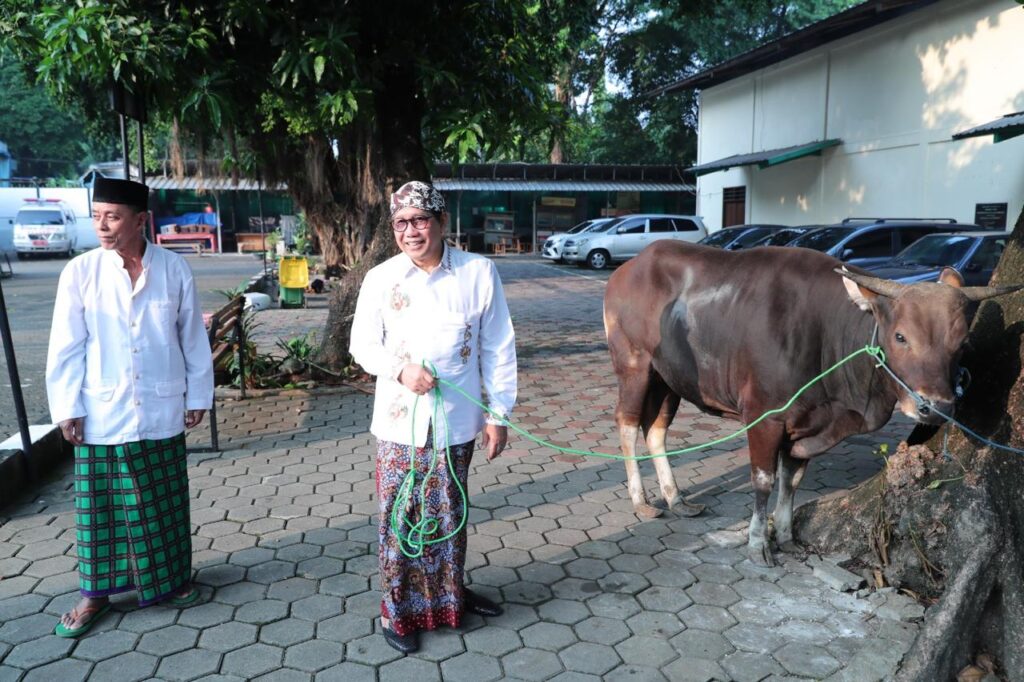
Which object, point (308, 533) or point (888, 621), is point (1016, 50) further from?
point (308, 533)

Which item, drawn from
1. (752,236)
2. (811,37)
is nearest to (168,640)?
(752,236)

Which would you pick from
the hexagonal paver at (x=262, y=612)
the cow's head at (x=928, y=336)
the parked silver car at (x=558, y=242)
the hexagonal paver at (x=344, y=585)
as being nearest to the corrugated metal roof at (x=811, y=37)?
the parked silver car at (x=558, y=242)

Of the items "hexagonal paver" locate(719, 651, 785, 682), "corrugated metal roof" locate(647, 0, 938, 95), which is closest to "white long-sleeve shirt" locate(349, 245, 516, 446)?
"hexagonal paver" locate(719, 651, 785, 682)

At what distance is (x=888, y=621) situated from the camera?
11.1ft

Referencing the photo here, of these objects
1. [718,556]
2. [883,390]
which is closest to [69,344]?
[718,556]

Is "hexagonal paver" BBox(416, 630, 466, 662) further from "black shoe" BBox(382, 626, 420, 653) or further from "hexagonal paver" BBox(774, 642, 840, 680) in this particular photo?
"hexagonal paver" BBox(774, 642, 840, 680)

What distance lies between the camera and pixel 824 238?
1239 centimetres

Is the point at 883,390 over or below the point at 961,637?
over

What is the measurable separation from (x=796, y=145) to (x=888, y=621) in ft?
56.6

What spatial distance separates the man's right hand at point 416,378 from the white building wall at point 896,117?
42.3 ft

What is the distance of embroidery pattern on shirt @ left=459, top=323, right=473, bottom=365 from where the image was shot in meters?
3.12

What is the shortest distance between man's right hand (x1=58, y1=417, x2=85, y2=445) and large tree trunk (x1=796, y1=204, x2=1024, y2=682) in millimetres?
3412

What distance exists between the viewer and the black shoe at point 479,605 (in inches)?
135

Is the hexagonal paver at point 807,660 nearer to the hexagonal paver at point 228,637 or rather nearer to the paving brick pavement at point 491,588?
the paving brick pavement at point 491,588
